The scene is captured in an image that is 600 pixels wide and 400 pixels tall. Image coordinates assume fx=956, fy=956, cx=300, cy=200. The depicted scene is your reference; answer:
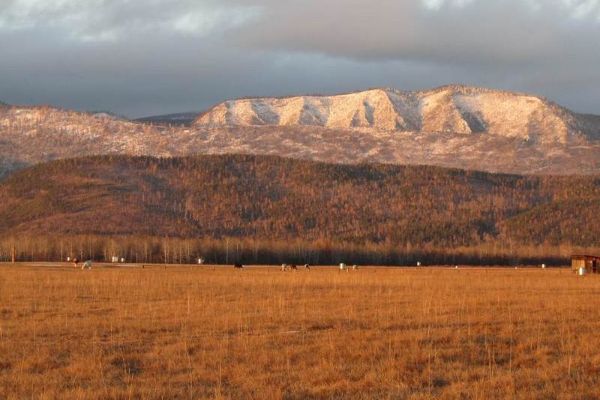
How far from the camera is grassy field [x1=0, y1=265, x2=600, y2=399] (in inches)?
768

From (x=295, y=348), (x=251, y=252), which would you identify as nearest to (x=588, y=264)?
(x=251, y=252)

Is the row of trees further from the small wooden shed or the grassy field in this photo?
the grassy field

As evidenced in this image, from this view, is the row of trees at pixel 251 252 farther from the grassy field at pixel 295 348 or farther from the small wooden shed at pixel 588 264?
the grassy field at pixel 295 348

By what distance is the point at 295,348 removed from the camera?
24.9m

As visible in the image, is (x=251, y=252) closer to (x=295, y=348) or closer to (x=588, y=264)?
(x=588, y=264)

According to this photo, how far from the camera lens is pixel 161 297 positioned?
44.7 m

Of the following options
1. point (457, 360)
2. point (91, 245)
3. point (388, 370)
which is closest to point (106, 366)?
point (388, 370)

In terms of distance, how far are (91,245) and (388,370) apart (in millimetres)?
144622

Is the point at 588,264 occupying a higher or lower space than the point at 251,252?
lower

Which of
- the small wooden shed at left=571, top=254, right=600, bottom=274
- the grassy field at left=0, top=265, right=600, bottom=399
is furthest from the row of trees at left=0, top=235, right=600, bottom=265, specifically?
the grassy field at left=0, top=265, right=600, bottom=399

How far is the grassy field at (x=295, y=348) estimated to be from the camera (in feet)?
64.0

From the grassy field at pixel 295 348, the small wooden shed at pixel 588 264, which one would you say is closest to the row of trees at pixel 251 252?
the small wooden shed at pixel 588 264

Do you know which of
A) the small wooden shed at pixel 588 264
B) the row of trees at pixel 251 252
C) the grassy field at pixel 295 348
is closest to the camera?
the grassy field at pixel 295 348

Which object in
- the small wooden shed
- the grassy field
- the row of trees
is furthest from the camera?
the row of trees
